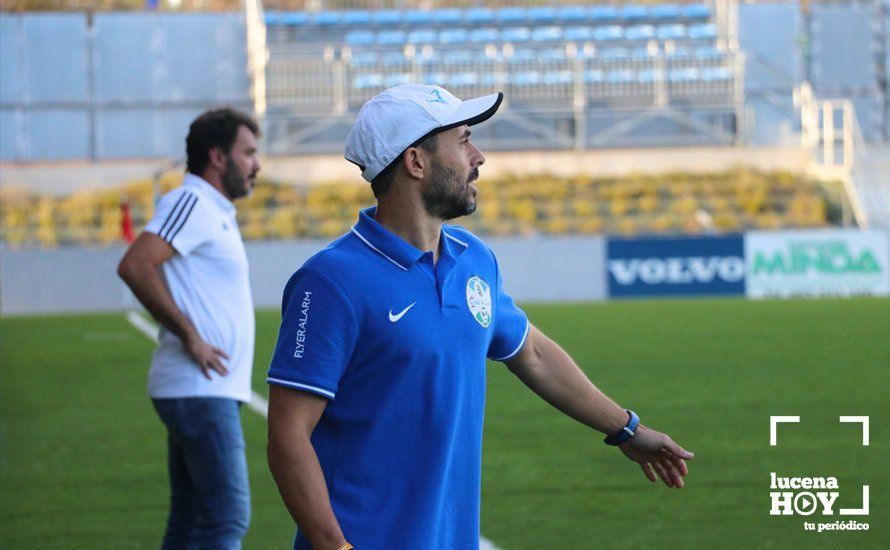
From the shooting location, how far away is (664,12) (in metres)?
38.9

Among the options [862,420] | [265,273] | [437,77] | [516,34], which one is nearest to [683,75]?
[516,34]

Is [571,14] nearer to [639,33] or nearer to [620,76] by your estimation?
[639,33]

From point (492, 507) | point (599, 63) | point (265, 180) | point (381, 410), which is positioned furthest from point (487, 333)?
point (599, 63)

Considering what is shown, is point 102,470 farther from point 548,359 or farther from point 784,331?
point 784,331

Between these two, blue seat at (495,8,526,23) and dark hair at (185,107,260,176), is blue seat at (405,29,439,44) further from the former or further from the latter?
dark hair at (185,107,260,176)

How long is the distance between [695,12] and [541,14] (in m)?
4.13

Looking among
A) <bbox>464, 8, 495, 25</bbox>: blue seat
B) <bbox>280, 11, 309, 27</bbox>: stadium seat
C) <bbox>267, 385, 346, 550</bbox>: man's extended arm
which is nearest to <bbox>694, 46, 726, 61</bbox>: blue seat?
<bbox>464, 8, 495, 25</bbox>: blue seat

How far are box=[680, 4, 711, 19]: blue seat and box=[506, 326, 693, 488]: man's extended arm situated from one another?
36.2m

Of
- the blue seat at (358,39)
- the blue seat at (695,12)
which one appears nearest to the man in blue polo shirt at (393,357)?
the blue seat at (358,39)

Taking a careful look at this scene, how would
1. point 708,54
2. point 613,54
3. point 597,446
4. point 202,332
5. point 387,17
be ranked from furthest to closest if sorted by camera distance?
point 387,17 → point 613,54 → point 708,54 → point 597,446 → point 202,332

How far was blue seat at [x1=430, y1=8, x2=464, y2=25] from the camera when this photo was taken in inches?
1496

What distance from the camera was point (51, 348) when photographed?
1861 cm

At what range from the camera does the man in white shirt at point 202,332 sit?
4867 millimetres

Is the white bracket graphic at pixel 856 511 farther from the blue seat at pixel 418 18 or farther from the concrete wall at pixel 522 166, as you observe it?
the blue seat at pixel 418 18
